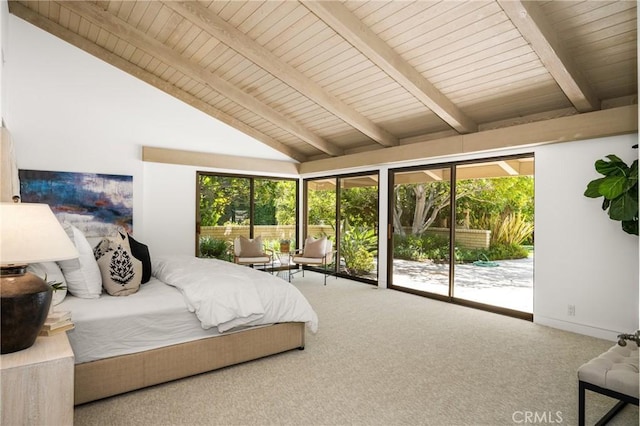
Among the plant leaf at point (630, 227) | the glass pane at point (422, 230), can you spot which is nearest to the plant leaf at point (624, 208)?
the plant leaf at point (630, 227)

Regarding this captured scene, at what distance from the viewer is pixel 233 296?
9.57 feet

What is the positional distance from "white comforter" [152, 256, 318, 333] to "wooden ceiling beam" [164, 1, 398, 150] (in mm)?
2532

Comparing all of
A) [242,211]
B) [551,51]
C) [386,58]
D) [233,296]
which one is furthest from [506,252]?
[242,211]

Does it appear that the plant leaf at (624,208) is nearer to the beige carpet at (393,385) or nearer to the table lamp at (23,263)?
the beige carpet at (393,385)

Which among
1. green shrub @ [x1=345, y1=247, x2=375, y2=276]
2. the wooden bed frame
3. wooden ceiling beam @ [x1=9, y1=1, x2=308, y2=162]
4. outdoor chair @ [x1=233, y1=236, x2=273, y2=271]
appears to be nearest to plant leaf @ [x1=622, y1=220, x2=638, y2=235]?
the wooden bed frame

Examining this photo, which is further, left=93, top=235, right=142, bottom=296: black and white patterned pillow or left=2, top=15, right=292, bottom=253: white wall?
left=2, top=15, right=292, bottom=253: white wall

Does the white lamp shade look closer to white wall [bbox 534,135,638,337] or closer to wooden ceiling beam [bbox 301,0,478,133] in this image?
wooden ceiling beam [bbox 301,0,478,133]

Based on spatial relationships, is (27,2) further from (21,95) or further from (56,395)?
(56,395)

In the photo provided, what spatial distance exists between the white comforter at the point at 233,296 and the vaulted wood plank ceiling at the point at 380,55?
2466mm

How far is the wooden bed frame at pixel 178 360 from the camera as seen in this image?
2379 millimetres

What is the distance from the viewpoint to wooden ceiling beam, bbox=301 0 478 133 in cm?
346

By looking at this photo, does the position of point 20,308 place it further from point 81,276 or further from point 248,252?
point 248,252

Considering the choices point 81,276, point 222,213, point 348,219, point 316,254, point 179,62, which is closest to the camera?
point 81,276

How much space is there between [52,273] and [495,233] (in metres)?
4.76
